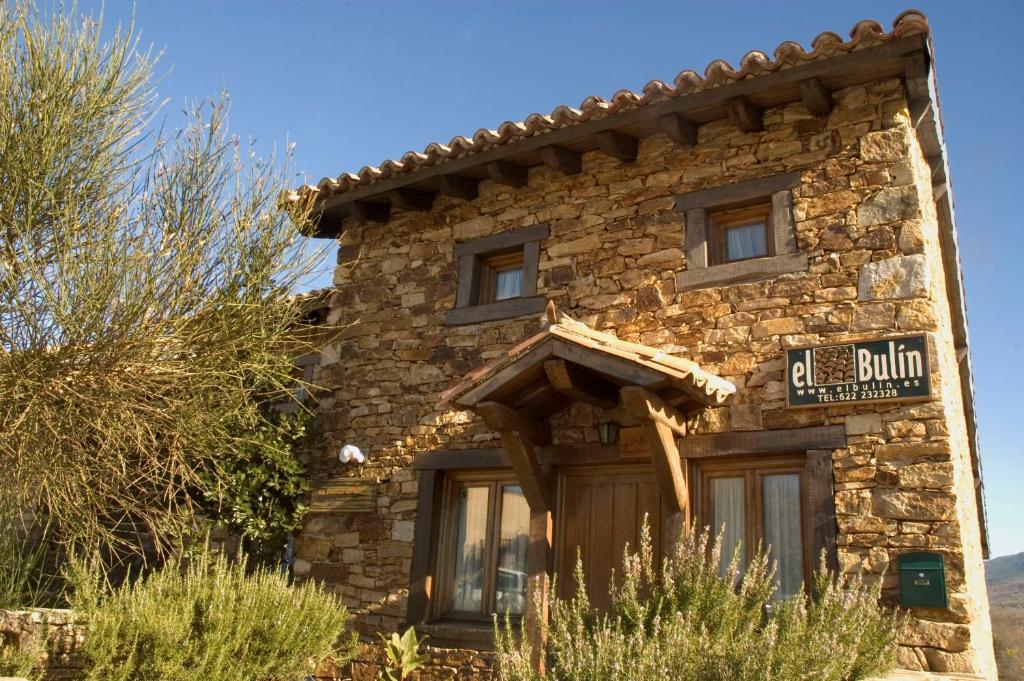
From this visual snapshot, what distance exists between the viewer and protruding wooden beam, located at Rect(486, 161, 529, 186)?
23.6 ft

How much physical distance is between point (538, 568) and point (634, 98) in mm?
3597

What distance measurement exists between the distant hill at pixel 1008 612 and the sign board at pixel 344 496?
6530 mm

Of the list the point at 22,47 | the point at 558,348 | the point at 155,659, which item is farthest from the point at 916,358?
the point at 22,47

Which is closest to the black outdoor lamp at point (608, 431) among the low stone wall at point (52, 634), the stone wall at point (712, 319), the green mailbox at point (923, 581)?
the stone wall at point (712, 319)

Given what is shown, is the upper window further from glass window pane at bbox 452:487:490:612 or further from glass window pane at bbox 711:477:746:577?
glass window pane at bbox 452:487:490:612

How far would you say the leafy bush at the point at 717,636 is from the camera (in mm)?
3563

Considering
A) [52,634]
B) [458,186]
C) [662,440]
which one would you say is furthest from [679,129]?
[52,634]

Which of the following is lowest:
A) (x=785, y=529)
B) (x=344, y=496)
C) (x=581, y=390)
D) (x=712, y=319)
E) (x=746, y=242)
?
(x=785, y=529)

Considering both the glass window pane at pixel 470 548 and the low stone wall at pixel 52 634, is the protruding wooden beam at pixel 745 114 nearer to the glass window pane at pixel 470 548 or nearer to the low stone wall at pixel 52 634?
the glass window pane at pixel 470 548

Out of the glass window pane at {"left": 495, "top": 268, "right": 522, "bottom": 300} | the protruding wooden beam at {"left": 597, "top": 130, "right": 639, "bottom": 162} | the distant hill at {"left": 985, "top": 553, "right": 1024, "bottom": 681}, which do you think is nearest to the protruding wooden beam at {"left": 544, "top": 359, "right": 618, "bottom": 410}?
the glass window pane at {"left": 495, "top": 268, "right": 522, "bottom": 300}

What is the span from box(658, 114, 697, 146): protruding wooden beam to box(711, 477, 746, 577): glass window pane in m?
2.64

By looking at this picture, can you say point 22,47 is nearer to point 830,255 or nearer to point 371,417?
point 371,417

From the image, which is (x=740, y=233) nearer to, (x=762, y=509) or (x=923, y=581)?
(x=762, y=509)

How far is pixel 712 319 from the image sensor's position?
608cm
